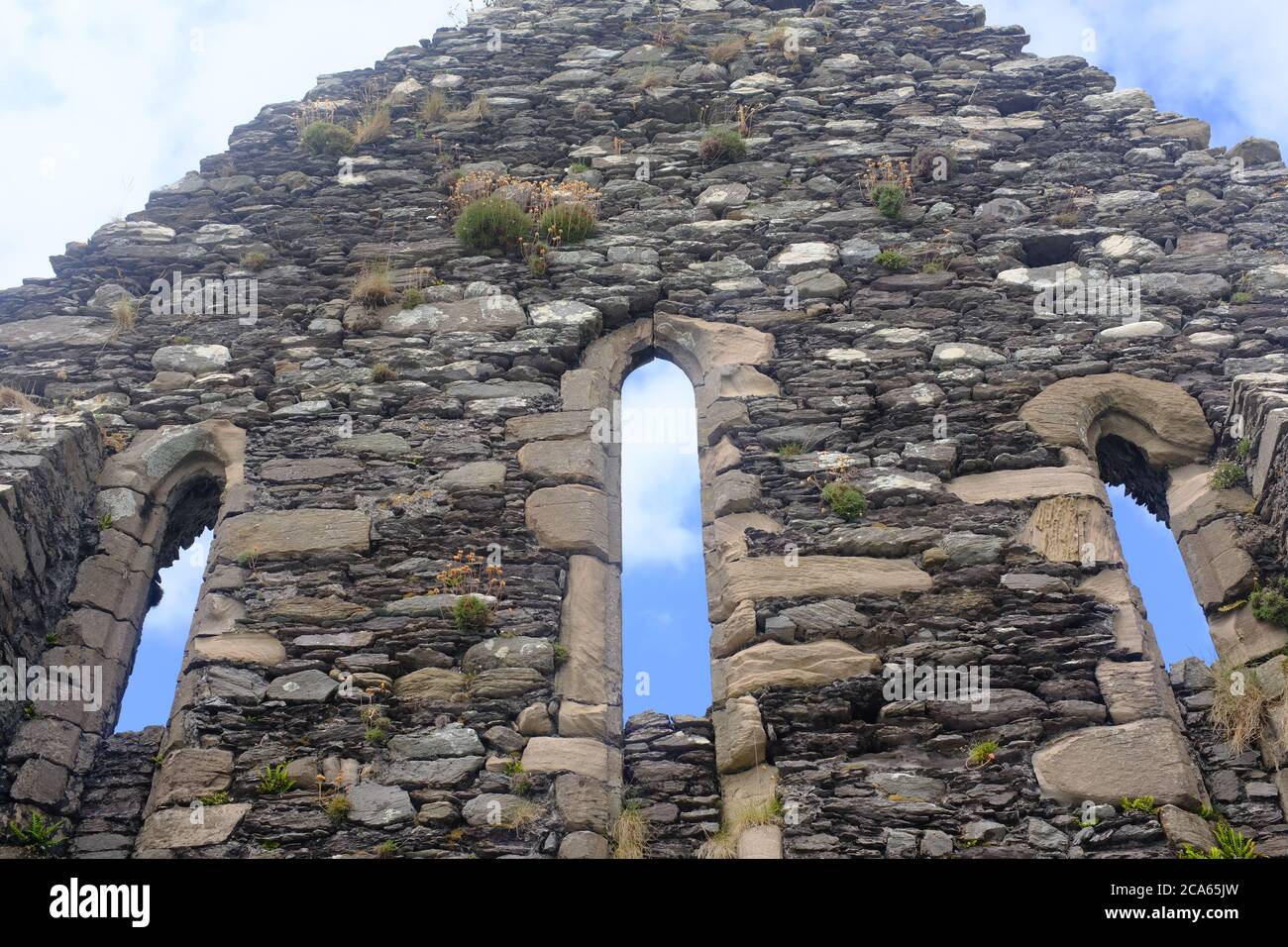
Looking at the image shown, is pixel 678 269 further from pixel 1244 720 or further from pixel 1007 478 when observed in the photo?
pixel 1244 720

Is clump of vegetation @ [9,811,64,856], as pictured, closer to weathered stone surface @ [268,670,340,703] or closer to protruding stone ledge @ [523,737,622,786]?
weathered stone surface @ [268,670,340,703]

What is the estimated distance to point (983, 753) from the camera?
6289 millimetres

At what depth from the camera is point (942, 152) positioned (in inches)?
404

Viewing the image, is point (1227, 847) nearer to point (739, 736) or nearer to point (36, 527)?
point (739, 736)

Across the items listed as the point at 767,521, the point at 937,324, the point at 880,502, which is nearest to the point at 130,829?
the point at 767,521

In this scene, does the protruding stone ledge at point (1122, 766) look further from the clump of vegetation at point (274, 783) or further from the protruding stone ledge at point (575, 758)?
the clump of vegetation at point (274, 783)

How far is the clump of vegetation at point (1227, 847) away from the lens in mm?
5754

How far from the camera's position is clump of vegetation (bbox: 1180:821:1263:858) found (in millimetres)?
5754

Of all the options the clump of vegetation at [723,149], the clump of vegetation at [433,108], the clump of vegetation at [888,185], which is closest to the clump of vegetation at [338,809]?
the clump of vegetation at [888,185]

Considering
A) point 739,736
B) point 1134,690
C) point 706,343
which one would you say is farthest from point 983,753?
point 706,343

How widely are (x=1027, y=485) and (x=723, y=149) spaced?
4.15m

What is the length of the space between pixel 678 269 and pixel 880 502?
8.54ft

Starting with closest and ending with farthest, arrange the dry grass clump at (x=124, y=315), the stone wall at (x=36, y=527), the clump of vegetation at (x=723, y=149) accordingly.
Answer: the stone wall at (x=36, y=527) → the dry grass clump at (x=124, y=315) → the clump of vegetation at (x=723, y=149)

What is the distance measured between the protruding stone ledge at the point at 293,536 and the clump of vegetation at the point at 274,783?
1.40 meters
